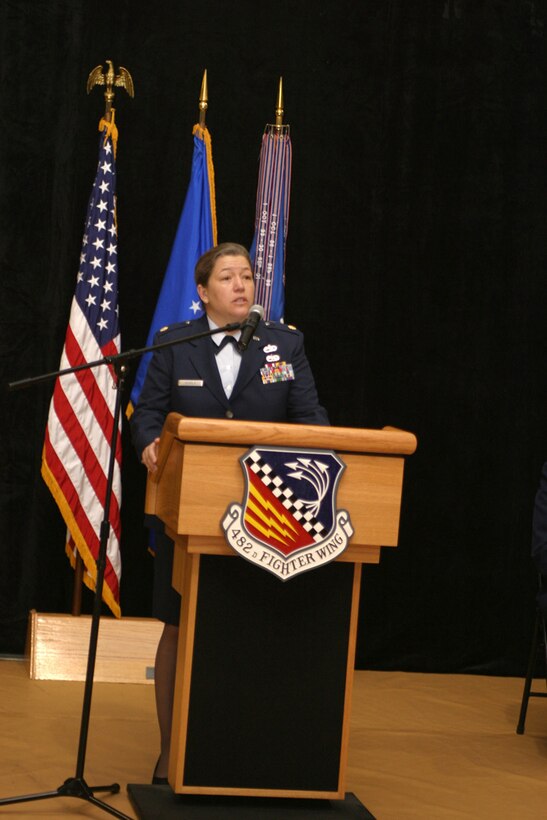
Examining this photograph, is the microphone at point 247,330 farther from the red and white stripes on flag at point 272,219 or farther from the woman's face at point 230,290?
the red and white stripes on flag at point 272,219

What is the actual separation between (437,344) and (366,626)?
1.42 m

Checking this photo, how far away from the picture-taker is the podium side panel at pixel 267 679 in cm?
322

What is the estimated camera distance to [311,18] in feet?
18.1

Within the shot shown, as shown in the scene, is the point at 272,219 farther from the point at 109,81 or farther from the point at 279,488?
the point at 279,488

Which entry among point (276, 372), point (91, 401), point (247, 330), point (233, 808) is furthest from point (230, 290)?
point (91, 401)

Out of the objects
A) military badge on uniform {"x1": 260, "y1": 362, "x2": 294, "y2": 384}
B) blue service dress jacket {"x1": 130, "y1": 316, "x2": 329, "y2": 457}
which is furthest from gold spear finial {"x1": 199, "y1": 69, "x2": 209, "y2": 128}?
military badge on uniform {"x1": 260, "y1": 362, "x2": 294, "y2": 384}

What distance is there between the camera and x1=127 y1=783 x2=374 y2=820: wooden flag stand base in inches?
126

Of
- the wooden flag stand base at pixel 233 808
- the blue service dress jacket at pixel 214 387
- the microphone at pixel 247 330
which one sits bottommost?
the wooden flag stand base at pixel 233 808

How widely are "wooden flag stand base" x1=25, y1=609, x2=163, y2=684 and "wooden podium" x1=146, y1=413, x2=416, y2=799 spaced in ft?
6.05

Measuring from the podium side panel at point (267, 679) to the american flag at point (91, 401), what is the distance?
6.26 feet

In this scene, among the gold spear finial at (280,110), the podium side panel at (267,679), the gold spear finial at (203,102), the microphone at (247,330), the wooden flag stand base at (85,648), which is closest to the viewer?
the microphone at (247,330)

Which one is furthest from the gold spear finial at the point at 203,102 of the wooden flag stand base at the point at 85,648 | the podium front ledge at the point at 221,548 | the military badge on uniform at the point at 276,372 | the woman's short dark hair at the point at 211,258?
the podium front ledge at the point at 221,548

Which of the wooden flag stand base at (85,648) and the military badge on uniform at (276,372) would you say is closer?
the military badge on uniform at (276,372)

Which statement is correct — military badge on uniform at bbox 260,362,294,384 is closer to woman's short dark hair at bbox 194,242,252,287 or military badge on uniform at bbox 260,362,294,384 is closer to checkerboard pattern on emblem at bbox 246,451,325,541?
woman's short dark hair at bbox 194,242,252,287
